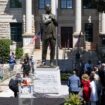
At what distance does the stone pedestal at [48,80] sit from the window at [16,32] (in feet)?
121

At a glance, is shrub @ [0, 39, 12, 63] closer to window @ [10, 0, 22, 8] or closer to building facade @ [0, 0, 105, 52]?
building facade @ [0, 0, 105, 52]

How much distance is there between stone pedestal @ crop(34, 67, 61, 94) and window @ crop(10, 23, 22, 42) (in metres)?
36.9

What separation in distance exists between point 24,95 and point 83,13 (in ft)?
139

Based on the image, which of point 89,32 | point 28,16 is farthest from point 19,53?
point 89,32

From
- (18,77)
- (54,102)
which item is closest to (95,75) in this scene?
(54,102)

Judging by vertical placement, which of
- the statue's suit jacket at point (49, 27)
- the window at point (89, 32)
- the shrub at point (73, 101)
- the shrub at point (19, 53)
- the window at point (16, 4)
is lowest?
the shrub at point (19, 53)

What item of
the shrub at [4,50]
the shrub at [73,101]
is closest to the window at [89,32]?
the shrub at [4,50]

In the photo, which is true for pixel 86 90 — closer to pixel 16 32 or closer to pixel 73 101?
pixel 73 101

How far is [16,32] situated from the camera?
70375 millimetres

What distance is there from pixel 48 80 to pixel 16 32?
37.8 m

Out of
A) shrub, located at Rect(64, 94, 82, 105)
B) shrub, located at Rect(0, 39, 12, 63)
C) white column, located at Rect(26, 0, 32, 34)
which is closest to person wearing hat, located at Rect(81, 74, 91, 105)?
shrub, located at Rect(64, 94, 82, 105)

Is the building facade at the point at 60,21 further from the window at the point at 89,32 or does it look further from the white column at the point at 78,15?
the white column at the point at 78,15

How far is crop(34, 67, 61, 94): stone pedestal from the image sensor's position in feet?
108

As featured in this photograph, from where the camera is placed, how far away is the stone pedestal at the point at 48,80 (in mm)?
32781
